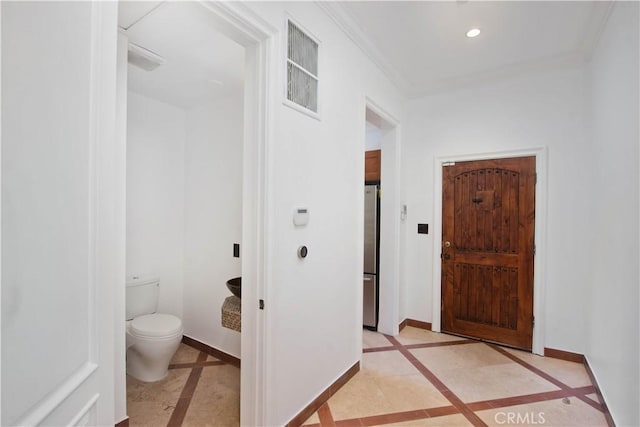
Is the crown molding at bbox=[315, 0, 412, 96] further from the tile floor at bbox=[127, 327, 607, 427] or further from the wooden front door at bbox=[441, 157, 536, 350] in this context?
the tile floor at bbox=[127, 327, 607, 427]

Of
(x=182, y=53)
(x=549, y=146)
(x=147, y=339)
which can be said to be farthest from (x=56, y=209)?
(x=549, y=146)

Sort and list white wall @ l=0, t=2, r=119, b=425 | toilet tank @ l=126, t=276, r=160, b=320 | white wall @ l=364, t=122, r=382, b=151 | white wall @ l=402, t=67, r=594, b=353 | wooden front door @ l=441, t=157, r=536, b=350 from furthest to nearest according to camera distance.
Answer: white wall @ l=364, t=122, r=382, b=151
wooden front door @ l=441, t=157, r=536, b=350
white wall @ l=402, t=67, r=594, b=353
toilet tank @ l=126, t=276, r=160, b=320
white wall @ l=0, t=2, r=119, b=425

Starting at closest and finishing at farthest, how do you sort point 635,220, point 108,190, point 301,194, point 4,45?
1. point 4,45
2. point 108,190
3. point 635,220
4. point 301,194

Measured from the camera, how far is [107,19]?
72 cm

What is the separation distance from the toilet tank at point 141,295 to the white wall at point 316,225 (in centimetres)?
170

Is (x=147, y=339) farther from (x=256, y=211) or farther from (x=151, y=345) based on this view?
(x=256, y=211)

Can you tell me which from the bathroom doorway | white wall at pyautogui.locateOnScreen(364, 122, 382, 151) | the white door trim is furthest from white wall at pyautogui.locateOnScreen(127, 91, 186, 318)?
white wall at pyautogui.locateOnScreen(364, 122, 382, 151)

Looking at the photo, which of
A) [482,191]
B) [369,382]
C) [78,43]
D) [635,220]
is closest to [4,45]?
[78,43]

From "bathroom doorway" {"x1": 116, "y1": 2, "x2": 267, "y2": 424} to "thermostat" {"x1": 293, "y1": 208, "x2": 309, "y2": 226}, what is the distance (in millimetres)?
578

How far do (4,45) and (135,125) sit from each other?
270 centimetres

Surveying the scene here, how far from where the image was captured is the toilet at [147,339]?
2262 mm

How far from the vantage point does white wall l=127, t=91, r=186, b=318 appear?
277 centimetres

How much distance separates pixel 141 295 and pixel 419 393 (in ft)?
8.11

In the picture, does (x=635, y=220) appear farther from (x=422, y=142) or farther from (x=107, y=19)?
(x=107, y=19)
